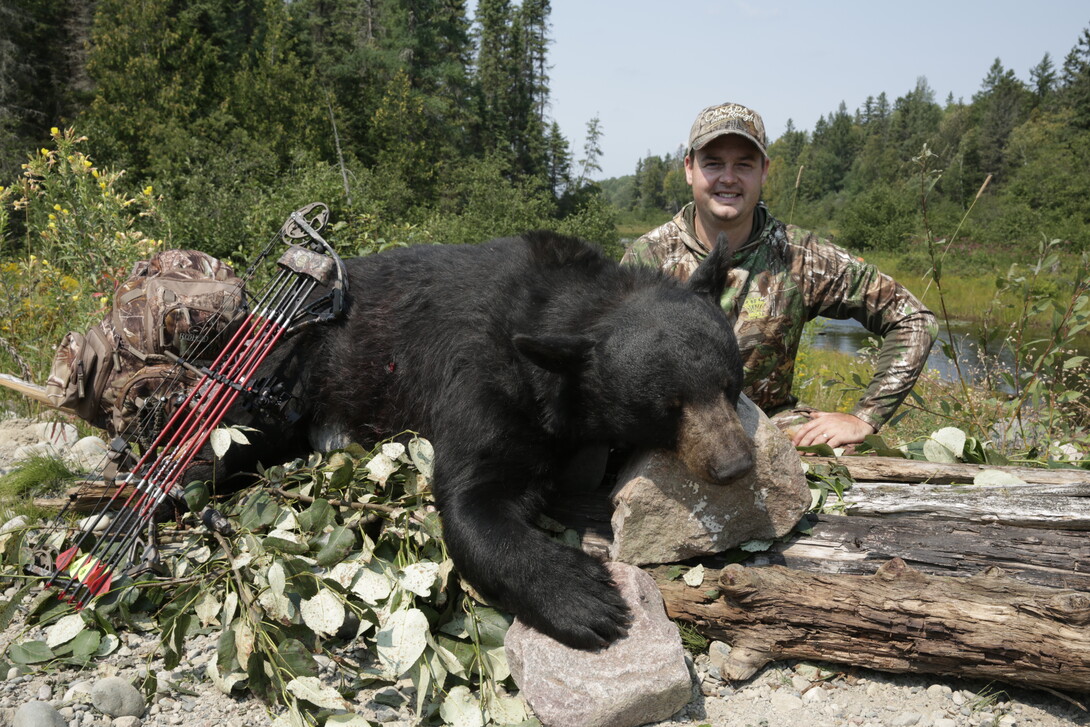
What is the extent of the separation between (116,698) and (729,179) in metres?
3.80

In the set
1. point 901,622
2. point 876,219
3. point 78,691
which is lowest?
point 78,691

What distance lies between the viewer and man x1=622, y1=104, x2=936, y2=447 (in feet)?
14.0

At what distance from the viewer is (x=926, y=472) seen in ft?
10.8

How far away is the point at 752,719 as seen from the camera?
7.85 feet

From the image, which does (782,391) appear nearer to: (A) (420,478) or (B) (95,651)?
(A) (420,478)

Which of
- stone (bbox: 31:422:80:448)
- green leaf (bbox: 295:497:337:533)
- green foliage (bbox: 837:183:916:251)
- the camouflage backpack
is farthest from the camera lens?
green foliage (bbox: 837:183:916:251)

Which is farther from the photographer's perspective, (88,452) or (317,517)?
(88,452)

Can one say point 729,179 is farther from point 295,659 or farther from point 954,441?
point 295,659

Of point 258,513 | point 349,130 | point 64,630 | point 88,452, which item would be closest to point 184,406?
point 258,513

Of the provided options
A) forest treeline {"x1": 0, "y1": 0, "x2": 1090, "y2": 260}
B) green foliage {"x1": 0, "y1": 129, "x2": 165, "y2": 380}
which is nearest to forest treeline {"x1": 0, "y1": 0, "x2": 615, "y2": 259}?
forest treeline {"x1": 0, "y1": 0, "x2": 1090, "y2": 260}

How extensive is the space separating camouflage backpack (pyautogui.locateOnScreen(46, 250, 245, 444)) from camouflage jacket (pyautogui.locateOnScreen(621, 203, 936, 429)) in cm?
231

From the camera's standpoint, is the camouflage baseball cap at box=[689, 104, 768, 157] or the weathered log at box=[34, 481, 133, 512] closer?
the weathered log at box=[34, 481, 133, 512]

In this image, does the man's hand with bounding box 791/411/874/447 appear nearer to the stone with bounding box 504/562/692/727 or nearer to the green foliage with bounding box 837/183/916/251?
the stone with bounding box 504/562/692/727

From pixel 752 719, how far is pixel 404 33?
42450 millimetres
